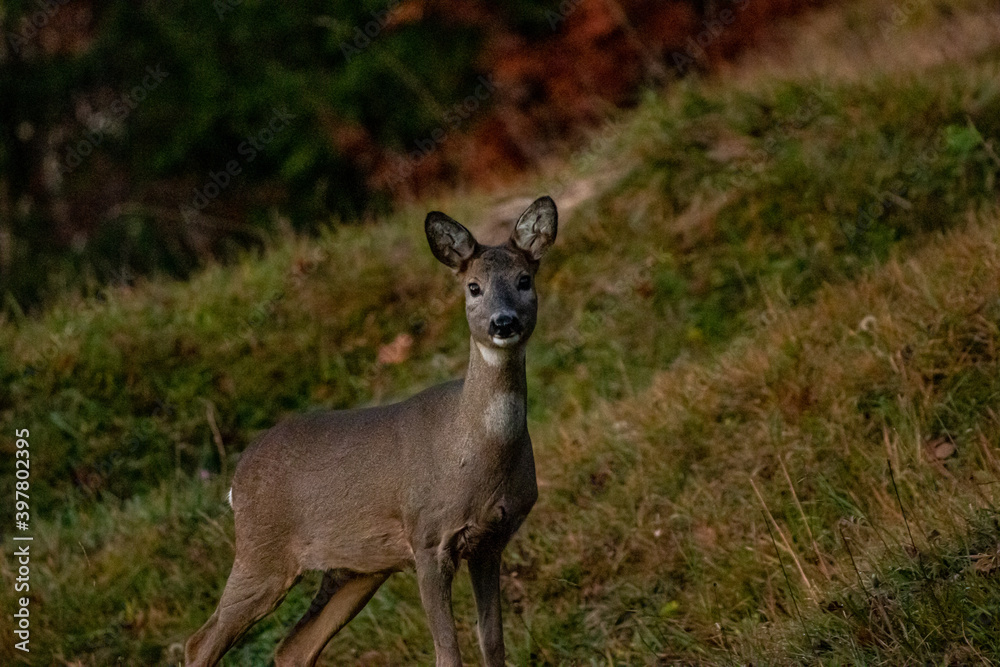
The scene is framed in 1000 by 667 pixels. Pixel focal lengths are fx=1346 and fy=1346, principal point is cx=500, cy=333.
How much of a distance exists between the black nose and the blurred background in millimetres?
6984

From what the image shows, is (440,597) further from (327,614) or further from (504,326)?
(504,326)

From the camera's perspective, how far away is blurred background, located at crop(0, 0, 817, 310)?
12.2 meters

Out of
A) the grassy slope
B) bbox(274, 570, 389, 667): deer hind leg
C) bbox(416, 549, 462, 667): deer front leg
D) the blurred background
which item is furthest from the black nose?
the blurred background

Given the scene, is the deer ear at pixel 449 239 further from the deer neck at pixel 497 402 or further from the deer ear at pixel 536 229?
the deer neck at pixel 497 402

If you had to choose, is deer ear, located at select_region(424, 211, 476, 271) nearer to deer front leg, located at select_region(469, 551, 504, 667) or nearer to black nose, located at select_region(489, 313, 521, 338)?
black nose, located at select_region(489, 313, 521, 338)

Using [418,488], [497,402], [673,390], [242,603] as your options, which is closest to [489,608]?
[418,488]

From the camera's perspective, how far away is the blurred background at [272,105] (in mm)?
12188

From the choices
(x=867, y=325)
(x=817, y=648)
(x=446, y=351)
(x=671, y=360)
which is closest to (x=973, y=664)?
(x=817, y=648)

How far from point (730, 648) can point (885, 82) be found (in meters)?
4.54

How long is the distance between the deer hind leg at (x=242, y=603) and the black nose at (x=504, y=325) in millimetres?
1237

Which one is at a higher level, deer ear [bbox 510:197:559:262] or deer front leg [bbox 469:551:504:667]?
deer ear [bbox 510:197:559:262]

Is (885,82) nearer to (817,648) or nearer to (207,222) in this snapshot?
(817,648)

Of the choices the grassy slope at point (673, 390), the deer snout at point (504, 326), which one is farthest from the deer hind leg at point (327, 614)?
the deer snout at point (504, 326)

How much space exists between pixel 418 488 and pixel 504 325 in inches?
25.4
